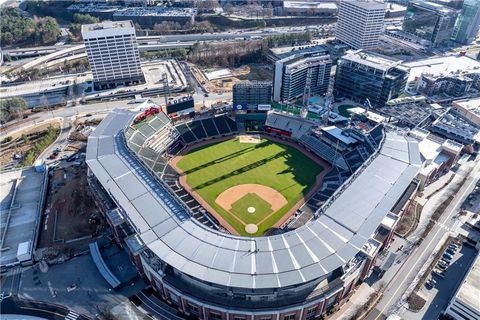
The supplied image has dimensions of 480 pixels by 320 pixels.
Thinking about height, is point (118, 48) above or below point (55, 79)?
above

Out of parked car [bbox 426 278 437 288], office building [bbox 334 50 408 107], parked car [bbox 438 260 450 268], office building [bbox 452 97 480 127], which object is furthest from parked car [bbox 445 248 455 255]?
office building [bbox 334 50 408 107]

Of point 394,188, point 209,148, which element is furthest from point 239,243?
point 209,148

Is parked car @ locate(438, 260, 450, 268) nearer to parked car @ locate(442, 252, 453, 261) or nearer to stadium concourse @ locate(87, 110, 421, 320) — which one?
parked car @ locate(442, 252, 453, 261)

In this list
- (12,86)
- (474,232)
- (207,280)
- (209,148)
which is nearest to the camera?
(207,280)

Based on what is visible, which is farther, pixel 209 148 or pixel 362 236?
pixel 209 148

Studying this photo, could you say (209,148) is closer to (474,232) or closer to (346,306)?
(346,306)

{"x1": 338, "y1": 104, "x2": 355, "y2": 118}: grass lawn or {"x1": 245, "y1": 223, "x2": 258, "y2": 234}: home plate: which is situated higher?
{"x1": 338, "y1": 104, "x2": 355, "y2": 118}: grass lawn

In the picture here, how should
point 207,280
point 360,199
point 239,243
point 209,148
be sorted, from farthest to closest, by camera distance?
point 209,148 < point 360,199 < point 239,243 < point 207,280
